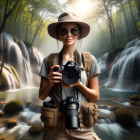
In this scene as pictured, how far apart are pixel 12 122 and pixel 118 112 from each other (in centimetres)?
297

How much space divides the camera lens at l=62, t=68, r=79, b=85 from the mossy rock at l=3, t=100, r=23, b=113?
3264 mm

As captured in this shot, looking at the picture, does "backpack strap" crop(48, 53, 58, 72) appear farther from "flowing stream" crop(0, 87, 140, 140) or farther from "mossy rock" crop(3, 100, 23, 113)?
"mossy rock" crop(3, 100, 23, 113)

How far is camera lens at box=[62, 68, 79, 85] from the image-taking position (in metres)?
0.72

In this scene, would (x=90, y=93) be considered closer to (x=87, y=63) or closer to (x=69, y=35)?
(x=87, y=63)

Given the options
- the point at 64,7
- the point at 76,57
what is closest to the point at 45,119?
the point at 76,57

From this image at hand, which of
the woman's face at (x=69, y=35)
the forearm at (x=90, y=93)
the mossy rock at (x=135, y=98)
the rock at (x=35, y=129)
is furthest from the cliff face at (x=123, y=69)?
the woman's face at (x=69, y=35)

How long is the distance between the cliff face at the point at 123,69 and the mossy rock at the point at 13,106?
3.69 m

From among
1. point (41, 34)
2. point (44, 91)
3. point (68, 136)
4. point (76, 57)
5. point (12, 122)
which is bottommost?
point (12, 122)

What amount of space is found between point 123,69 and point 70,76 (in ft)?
15.5

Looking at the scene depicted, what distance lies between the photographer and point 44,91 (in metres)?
0.87

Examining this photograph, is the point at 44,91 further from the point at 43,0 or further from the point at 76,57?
the point at 43,0

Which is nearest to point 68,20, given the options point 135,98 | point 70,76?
point 70,76

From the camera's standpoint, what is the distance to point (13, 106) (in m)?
3.33

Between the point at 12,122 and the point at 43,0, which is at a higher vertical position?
the point at 43,0
